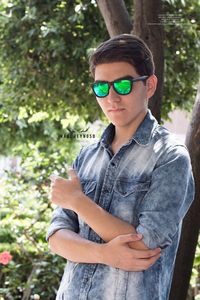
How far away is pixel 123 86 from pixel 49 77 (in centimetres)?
211

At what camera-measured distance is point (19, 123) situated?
14.5 ft

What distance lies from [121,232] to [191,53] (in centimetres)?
227

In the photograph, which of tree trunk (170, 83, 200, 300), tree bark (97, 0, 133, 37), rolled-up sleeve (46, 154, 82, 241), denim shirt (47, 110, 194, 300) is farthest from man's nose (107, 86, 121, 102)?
tree bark (97, 0, 133, 37)

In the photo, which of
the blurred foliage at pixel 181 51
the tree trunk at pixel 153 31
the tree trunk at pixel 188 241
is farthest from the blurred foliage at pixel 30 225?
the tree trunk at pixel 188 241

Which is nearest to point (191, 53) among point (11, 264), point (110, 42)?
point (11, 264)

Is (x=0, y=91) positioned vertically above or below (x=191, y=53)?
below

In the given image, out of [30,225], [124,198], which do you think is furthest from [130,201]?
[30,225]

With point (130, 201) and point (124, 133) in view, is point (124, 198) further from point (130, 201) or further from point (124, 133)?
point (124, 133)

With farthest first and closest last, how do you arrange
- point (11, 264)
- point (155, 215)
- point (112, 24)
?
point (11, 264), point (112, 24), point (155, 215)

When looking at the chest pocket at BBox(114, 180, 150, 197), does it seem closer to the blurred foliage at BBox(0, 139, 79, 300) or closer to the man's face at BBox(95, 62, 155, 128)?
the man's face at BBox(95, 62, 155, 128)

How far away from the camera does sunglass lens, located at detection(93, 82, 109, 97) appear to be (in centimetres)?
148

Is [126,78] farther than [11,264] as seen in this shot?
No

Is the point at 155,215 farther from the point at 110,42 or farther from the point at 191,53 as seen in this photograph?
the point at 191,53

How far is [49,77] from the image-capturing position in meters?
3.51
